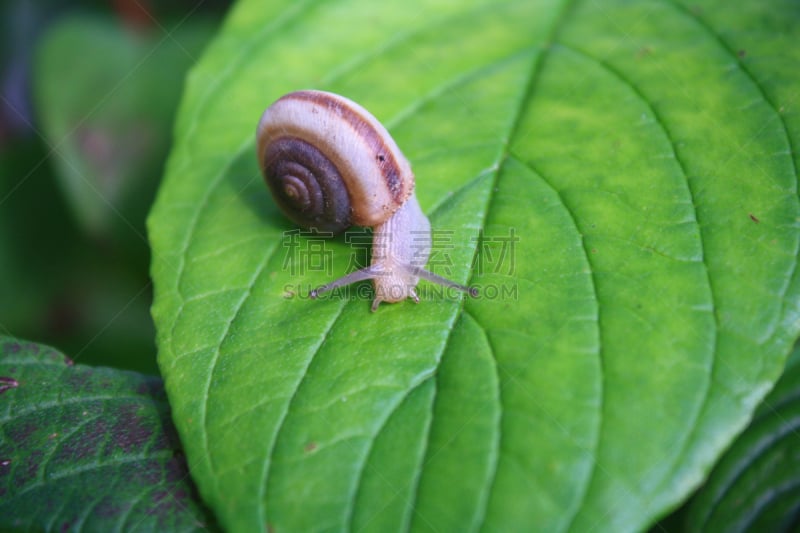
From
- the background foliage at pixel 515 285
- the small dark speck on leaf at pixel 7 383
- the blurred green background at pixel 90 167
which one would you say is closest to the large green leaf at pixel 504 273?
the background foliage at pixel 515 285

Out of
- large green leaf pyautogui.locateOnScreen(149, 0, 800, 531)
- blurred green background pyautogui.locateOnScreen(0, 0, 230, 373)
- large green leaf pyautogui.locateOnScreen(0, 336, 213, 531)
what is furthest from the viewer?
blurred green background pyautogui.locateOnScreen(0, 0, 230, 373)

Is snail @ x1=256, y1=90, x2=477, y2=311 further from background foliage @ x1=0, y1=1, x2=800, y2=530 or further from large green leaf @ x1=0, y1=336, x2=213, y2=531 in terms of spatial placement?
large green leaf @ x1=0, y1=336, x2=213, y2=531

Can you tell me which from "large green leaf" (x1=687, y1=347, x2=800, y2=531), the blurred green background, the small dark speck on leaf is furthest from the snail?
the blurred green background

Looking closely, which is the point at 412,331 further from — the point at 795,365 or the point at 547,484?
the point at 795,365

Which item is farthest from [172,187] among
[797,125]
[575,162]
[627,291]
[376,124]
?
[797,125]

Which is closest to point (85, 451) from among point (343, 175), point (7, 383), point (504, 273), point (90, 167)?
point (7, 383)

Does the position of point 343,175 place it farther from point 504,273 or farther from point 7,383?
point 7,383
